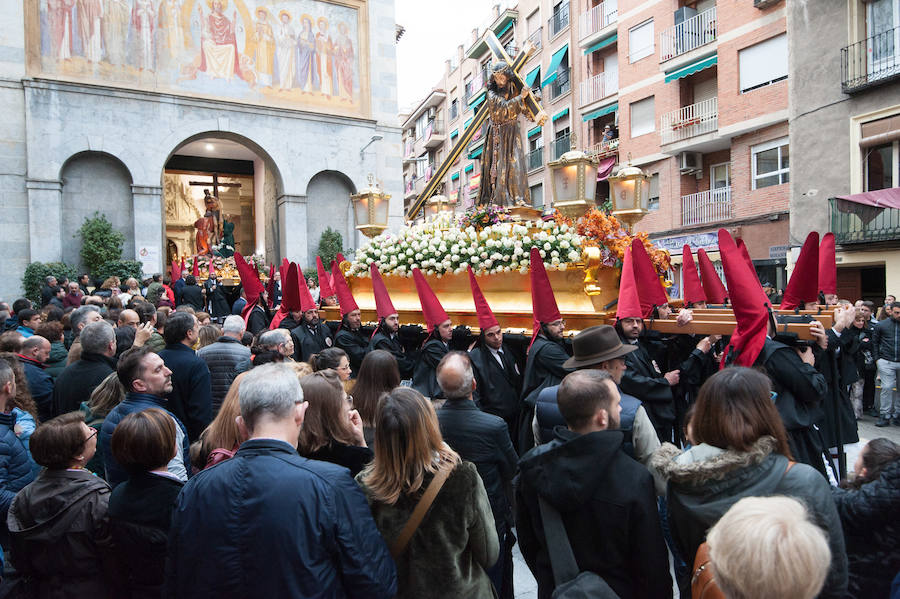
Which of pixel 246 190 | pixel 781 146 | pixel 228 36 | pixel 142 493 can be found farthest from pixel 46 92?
pixel 781 146

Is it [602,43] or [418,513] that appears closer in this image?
[418,513]

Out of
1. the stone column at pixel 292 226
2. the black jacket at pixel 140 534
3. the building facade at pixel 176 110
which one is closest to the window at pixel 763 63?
the building facade at pixel 176 110

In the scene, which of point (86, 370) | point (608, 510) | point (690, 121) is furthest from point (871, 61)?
point (86, 370)

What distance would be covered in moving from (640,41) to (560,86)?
19.2 ft

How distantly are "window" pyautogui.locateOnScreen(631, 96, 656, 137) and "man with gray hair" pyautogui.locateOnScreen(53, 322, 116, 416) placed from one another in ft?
67.5

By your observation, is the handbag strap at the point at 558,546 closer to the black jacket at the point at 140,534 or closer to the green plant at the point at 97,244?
the black jacket at the point at 140,534

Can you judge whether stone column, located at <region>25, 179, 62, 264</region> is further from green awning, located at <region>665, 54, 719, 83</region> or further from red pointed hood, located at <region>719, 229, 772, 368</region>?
green awning, located at <region>665, 54, 719, 83</region>

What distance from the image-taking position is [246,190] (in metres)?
25.8

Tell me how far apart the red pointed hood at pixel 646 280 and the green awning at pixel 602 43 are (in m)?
20.8

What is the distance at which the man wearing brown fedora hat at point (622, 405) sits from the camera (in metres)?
2.86

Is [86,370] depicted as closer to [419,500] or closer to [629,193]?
[419,500]

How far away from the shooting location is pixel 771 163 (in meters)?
17.7

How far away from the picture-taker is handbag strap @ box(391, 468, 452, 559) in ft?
7.35

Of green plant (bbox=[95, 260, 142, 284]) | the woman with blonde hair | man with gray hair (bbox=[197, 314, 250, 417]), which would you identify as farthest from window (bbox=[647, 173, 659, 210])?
the woman with blonde hair
